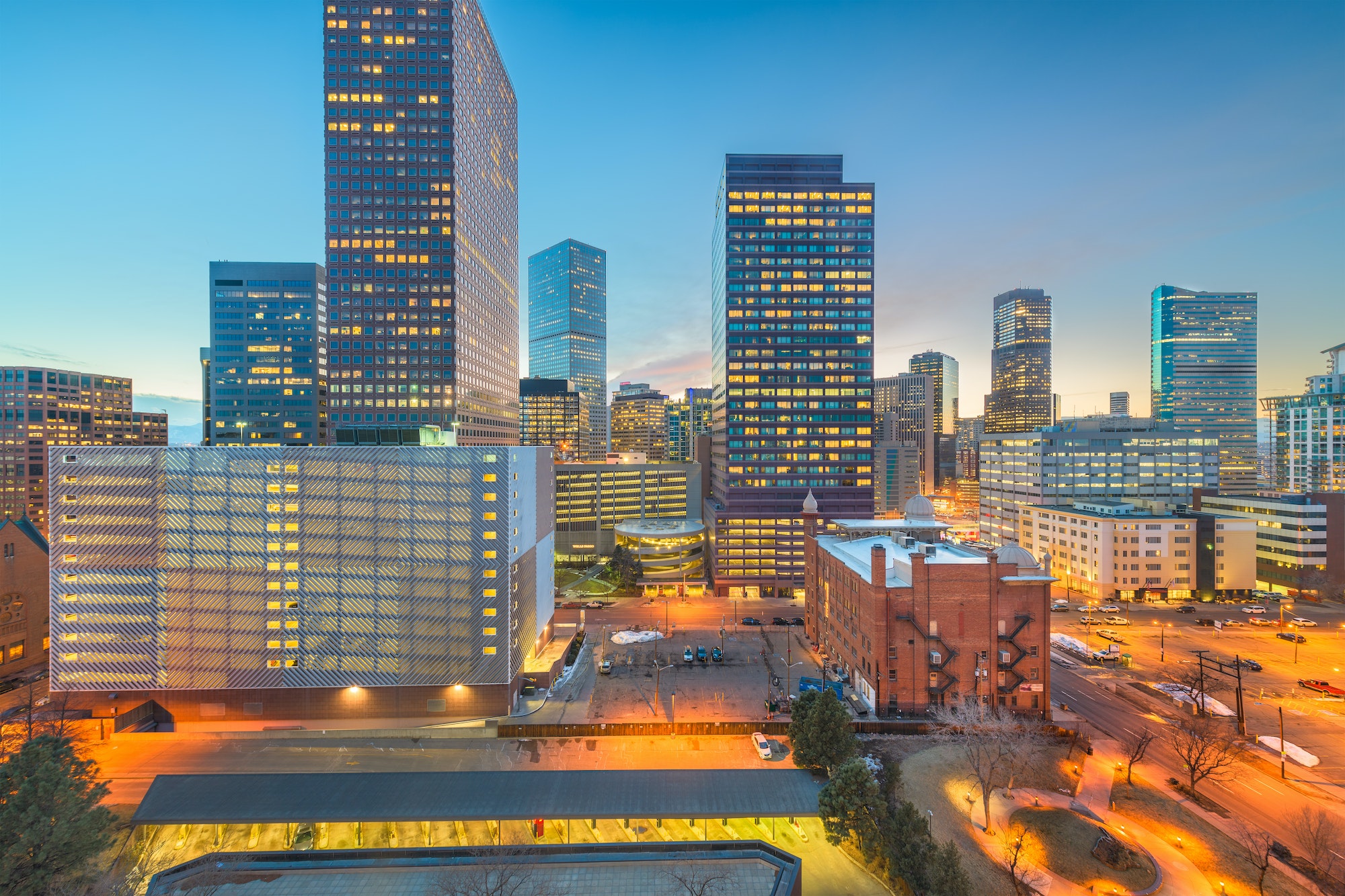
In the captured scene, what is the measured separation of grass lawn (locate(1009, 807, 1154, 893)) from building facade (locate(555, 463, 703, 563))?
105345mm

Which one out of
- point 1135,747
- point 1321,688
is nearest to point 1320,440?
point 1321,688

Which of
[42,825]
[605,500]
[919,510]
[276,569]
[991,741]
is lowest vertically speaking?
[991,741]

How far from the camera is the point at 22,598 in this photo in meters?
65.2

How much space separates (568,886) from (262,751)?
Result: 37318 millimetres

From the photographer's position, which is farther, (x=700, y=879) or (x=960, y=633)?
(x=960, y=633)

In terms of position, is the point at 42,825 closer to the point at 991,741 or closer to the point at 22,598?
the point at 22,598

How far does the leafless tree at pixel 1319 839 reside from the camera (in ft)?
108

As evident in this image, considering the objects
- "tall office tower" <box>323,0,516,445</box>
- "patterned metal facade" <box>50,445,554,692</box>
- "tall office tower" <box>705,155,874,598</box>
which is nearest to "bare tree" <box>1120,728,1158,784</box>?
"patterned metal facade" <box>50,445,554,692</box>

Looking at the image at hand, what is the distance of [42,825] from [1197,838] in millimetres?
73769

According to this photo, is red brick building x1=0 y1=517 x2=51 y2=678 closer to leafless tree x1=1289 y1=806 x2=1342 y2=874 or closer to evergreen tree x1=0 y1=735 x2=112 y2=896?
evergreen tree x1=0 y1=735 x2=112 y2=896

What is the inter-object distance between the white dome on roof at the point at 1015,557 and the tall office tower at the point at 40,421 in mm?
226760

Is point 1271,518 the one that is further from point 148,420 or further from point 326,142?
point 148,420

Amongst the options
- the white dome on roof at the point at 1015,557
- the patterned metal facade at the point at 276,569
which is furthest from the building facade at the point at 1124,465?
the patterned metal facade at the point at 276,569

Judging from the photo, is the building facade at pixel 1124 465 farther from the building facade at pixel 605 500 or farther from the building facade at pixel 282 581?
the building facade at pixel 282 581
